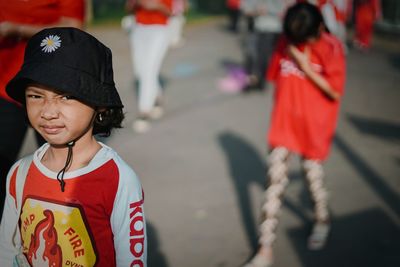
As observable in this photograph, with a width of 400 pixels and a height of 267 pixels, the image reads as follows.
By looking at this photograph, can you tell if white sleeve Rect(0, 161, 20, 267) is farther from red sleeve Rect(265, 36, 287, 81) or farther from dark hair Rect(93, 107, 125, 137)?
red sleeve Rect(265, 36, 287, 81)

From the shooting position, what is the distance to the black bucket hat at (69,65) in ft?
5.15

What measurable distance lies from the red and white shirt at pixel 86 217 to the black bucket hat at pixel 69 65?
293 mm

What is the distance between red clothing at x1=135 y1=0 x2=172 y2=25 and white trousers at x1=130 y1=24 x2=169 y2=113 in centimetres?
5

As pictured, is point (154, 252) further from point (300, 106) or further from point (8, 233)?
point (8, 233)

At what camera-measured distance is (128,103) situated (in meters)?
7.09

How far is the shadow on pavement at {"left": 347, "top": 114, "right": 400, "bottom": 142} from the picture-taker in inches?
232

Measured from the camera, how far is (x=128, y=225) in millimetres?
1730

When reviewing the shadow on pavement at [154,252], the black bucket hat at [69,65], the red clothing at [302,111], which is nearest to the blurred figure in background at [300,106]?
the red clothing at [302,111]

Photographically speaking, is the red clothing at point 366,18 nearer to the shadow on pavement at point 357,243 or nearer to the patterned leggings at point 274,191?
the shadow on pavement at point 357,243

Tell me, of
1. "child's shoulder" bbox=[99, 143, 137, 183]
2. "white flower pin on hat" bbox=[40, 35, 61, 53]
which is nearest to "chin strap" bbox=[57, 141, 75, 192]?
"child's shoulder" bbox=[99, 143, 137, 183]

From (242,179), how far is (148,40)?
2210 mm

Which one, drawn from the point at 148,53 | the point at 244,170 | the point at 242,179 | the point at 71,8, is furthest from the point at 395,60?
the point at 71,8

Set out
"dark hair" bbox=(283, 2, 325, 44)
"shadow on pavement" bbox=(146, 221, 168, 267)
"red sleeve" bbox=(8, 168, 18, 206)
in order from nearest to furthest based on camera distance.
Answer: "red sleeve" bbox=(8, 168, 18, 206)
"dark hair" bbox=(283, 2, 325, 44)
"shadow on pavement" bbox=(146, 221, 168, 267)

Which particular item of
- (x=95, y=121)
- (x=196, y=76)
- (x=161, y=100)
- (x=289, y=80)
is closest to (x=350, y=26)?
(x=196, y=76)
